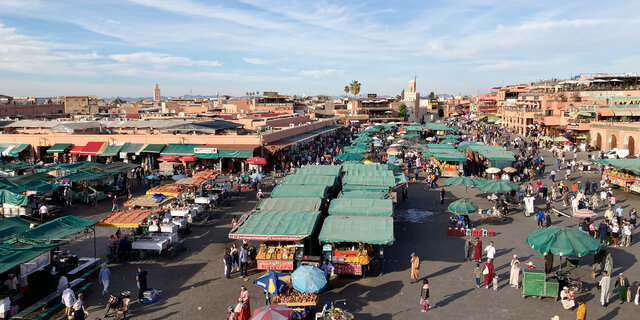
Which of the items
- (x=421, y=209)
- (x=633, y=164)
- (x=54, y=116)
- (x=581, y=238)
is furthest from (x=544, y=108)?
(x=54, y=116)

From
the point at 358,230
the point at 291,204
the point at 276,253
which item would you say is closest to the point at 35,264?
the point at 276,253

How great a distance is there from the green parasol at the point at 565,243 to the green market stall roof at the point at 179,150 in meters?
26.7

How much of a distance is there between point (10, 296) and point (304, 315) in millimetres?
7857

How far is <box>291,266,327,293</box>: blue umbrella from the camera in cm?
1063

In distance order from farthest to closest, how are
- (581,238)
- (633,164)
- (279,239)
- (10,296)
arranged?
(633,164) → (279,239) → (581,238) → (10,296)

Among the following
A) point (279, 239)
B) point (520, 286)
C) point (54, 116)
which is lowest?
point (520, 286)

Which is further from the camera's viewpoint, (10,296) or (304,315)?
(10,296)

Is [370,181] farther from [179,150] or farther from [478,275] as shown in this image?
[179,150]

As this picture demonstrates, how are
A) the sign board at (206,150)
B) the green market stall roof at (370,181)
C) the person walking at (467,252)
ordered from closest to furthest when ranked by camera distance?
the person walking at (467,252), the green market stall roof at (370,181), the sign board at (206,150)

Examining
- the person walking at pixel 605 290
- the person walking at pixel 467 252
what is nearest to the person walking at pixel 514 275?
the person walking at pixel 605 290

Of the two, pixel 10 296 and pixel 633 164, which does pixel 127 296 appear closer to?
pixel 10 296

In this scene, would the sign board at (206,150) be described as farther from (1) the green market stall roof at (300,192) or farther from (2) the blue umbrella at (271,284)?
(2) the blue umbrella at (271,284)

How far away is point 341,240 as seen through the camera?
13.3 metres

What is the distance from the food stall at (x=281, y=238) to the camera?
1348 cm
